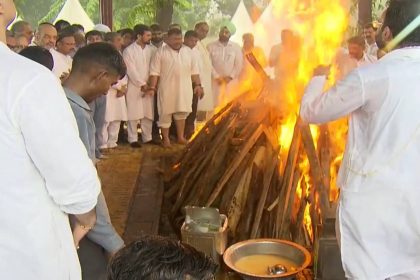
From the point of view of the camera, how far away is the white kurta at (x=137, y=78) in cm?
937

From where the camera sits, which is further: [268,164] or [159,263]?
[268,164]

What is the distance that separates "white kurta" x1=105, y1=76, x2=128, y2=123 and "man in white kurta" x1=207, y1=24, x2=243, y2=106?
292 centimetres

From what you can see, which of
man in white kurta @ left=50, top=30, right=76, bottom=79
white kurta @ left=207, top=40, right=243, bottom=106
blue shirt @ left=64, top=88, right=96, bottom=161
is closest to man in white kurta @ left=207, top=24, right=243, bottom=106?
white kurta @ left=207, top=40, right=243, bottom=106

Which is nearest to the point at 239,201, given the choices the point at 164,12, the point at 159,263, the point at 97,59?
the point at 97,59

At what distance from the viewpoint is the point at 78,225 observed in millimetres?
2365

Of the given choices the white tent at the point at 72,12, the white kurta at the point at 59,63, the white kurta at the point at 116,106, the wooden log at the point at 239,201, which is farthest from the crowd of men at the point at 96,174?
the white tent at the point at 72,12

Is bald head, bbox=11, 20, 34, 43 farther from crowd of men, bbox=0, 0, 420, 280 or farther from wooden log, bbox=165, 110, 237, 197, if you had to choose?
crowd of men, bbox=0, 0, 420, 280

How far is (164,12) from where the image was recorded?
16.3 m

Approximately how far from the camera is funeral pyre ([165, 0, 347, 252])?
509cm

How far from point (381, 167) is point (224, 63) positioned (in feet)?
31.4

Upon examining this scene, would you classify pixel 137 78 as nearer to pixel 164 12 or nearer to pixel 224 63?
pixel 224 63

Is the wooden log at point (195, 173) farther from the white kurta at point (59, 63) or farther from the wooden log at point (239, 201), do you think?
the white kurta at point (59, 63)

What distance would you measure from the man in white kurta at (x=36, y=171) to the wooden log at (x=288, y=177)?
3164 mm

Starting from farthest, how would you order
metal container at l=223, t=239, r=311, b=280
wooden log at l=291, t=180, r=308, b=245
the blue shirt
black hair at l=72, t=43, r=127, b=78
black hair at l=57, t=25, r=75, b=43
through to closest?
1. black hair at l=57, t=25, r=75, b=43
2. wooden log at l=291, t=180, r=308, b=245
3. metal container at l=223, t=239, r=311, b=280
4. black hair at l=72, t=43, r=127, b=78
5. the blue shirt
